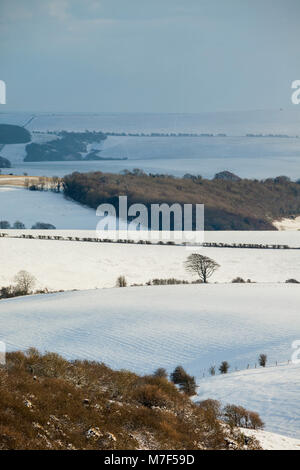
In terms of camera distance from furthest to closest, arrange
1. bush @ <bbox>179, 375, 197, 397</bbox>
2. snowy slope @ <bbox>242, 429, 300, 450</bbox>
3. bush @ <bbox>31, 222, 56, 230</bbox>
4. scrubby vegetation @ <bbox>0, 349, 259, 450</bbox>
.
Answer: bush @ <bbox>31, 222, 56, 230</bbox>, bush @ <bbox>179, 375, 197, 397</bbox>, snowy slope @ <bbox>242, 429, 300, 450</bbox>, scrubby vegetation @ <bbox>0, 349, 259, 450</bbox>

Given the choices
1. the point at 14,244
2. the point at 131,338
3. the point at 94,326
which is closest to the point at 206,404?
the point at 131,338

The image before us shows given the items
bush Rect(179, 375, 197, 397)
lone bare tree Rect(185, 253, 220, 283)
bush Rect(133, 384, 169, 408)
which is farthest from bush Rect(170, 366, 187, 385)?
lone bare tree Rect(185, 253, 220, 283)

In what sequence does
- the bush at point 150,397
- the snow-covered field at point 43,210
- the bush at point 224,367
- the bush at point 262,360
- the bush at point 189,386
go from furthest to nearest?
the snow-covered field at point 43,210 < the bush at point 262,360 < the bush at point 224,367 < the bush at point 189,386 < the bush at point 150,397

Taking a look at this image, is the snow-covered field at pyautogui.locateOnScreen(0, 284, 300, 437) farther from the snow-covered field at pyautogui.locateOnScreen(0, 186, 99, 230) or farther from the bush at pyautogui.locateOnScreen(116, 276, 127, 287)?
the snow-covered field at pyautogui.locateOnScreen(0, 186, 99, 230)

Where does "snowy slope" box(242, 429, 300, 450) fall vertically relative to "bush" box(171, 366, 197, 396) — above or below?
above

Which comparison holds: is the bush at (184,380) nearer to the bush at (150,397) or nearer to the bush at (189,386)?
the bush at (189,386)

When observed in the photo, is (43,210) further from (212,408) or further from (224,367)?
(212,408)

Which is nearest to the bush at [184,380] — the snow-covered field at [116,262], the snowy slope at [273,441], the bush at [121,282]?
the snowy slope at [273,441]
